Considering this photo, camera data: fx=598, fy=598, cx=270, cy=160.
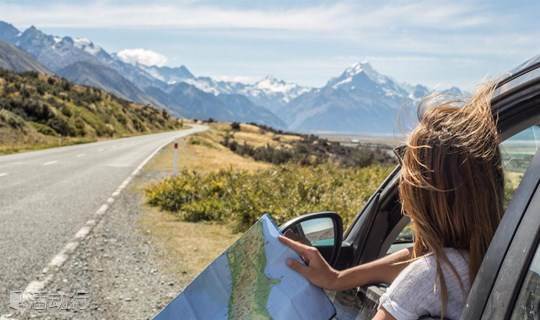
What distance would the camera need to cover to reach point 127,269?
23.5 ft

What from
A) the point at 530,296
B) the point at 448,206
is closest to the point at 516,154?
the point at 448,206

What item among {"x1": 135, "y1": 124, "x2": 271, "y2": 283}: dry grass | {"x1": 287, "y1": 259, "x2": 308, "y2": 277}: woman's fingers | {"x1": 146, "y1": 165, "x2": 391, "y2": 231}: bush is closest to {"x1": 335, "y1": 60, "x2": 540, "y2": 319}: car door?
{"x1": 287, "y1": 259, "x2": 308, "y2": 277}: woman's fingers

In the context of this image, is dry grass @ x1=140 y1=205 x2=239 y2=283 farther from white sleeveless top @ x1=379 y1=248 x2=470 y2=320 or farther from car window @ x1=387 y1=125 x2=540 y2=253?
white sleeveless top @ x1=379 y1=248 x2=470 y2=320

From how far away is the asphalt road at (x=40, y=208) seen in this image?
23.1 feet

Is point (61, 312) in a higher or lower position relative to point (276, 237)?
lower

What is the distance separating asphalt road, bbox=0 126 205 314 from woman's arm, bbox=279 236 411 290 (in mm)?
4256

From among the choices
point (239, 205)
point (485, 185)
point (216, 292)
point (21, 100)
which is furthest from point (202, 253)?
point (21, 100)

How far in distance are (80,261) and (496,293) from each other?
21.8ft

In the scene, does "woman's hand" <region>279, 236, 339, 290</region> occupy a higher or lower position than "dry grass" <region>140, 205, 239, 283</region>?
higher

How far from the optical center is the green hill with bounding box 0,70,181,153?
40.0m

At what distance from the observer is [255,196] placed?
35.2ft

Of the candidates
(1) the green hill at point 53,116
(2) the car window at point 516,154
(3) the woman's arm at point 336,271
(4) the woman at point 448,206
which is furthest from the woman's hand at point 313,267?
(1) the green hill at point 53,116

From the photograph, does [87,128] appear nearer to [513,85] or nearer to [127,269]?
[127,269]

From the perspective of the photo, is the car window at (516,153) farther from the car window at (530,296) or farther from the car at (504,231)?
the car window at (530,296)
